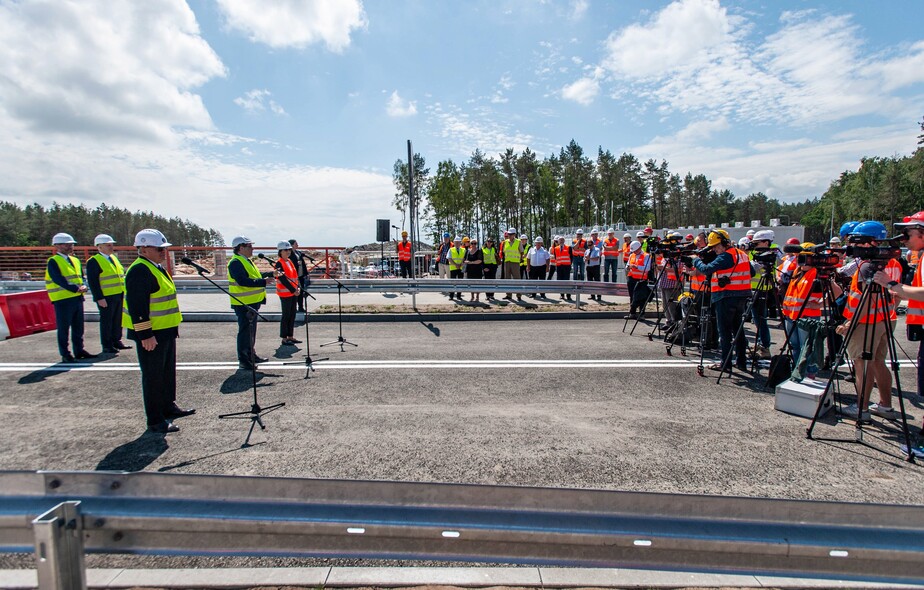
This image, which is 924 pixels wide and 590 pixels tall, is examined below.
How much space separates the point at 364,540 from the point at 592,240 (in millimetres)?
15044

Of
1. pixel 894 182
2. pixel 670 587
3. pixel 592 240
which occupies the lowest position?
pixel 670 587

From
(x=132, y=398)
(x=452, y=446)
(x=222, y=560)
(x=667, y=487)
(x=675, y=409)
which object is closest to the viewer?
(x=222, y=560)

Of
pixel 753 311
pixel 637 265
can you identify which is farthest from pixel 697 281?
pixel 637 265

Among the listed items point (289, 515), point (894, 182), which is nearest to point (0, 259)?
point (289, 515)

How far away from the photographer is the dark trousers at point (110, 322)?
8000 mm

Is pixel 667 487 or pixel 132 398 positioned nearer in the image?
pixel 667 487

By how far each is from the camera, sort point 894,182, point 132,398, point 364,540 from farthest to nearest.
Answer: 1. point 894,182
2. point 132,398
3. point 364,540

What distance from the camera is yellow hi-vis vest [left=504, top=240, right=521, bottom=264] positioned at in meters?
15.4

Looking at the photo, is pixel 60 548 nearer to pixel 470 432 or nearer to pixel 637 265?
pixel 470 432

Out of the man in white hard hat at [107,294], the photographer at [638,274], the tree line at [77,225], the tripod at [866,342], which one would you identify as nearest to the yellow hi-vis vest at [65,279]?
the man in white hard hat at [107,294]

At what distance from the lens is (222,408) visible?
5.43 meters

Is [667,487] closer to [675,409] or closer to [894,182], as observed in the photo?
[675,409]

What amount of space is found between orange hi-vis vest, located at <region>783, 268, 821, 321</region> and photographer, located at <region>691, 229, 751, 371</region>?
489 millimetres

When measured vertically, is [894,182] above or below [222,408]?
above
